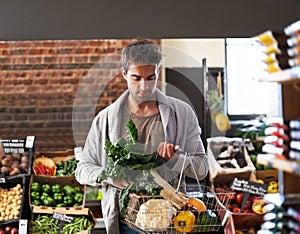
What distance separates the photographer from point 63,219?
4.35 m

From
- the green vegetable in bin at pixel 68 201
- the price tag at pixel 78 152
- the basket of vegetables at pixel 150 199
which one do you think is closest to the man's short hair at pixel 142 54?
the basket of vegetables at pixel 150 199

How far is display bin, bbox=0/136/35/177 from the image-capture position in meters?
4.63

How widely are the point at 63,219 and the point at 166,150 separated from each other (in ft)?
3.38

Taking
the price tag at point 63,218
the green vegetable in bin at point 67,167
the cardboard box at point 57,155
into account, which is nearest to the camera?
the price tag at point 63,218

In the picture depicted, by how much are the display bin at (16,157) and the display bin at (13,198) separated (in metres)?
0.06

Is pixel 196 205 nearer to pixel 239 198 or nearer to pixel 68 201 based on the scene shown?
pixel 239 198

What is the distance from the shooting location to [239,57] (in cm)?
538

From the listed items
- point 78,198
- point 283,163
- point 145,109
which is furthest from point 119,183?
point 283,163

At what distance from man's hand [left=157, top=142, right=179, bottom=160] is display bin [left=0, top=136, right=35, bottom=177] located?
4.05 feet

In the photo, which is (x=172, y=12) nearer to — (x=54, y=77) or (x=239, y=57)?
(x=239, y=57)

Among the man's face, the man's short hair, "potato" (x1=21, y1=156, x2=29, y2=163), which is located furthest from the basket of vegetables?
"potato" (x1=21, y1=156, x2=29, y2=163)

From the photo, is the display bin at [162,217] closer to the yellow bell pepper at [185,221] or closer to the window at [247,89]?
the yellow bell pepper at [185,221]

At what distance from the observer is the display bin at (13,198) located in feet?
14.5

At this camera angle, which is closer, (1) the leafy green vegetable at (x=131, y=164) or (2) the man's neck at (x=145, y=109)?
(1) the leafy green vegetable at (x=131, y=164)
